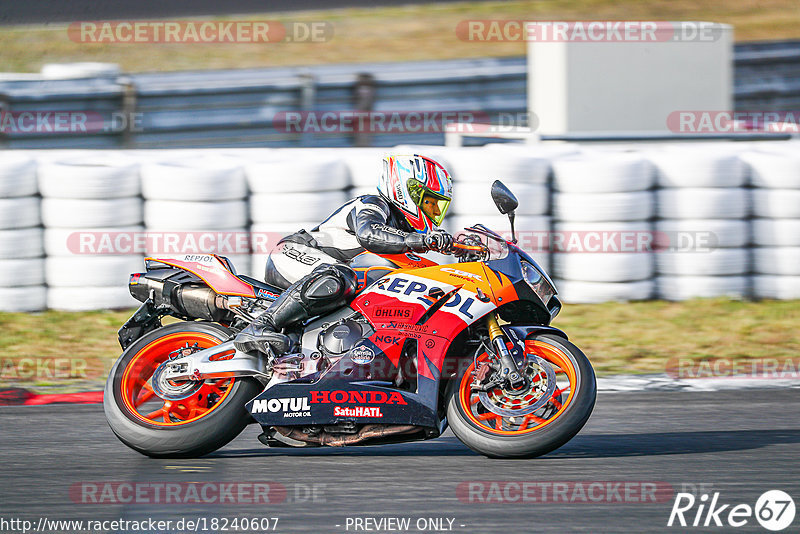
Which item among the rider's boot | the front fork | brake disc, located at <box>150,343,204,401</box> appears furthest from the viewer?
brake disc, located at <box>150,343,204,401</box>

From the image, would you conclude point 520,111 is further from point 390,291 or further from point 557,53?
point 390,291

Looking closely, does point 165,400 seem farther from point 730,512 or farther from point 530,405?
point 730,512

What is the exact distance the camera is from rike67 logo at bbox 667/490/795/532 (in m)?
4.45

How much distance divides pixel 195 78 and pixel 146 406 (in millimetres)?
10176

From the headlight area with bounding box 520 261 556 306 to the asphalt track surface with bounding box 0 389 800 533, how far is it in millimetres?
820

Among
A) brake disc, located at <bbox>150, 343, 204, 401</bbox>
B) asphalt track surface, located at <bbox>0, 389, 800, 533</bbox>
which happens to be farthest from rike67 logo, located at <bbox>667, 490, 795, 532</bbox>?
brake disc, located at <bbox>150, 343, 204, 401</bbox>

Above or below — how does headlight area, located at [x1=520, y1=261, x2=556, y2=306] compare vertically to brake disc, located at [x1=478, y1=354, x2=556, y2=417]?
above

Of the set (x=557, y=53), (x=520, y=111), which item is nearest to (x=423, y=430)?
(x=557, y=53)

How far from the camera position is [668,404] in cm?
669

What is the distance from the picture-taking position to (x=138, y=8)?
21703 mm

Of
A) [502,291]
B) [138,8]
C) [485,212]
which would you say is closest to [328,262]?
[502,291]

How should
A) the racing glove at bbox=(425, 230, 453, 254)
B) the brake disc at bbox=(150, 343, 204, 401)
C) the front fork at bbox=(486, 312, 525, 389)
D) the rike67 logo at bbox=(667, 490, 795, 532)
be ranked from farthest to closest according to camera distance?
the brake disc at bbox=(150, 343, 204, 401) → the front fork at bbox=(486, 312, 525, 389) → the racing glove at bbox=(425, 230, 453, 254) → the rike67 logo at bbox=(667, 490, 795, 532)

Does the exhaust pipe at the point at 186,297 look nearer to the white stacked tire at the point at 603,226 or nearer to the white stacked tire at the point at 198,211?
the white stacked tire at the point at 198,211

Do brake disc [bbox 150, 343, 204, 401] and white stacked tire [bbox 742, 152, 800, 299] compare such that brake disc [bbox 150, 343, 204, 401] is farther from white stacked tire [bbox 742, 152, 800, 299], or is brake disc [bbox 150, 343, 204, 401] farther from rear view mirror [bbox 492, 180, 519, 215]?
white stacked tire [bbox 742, 152, 800, 299]
